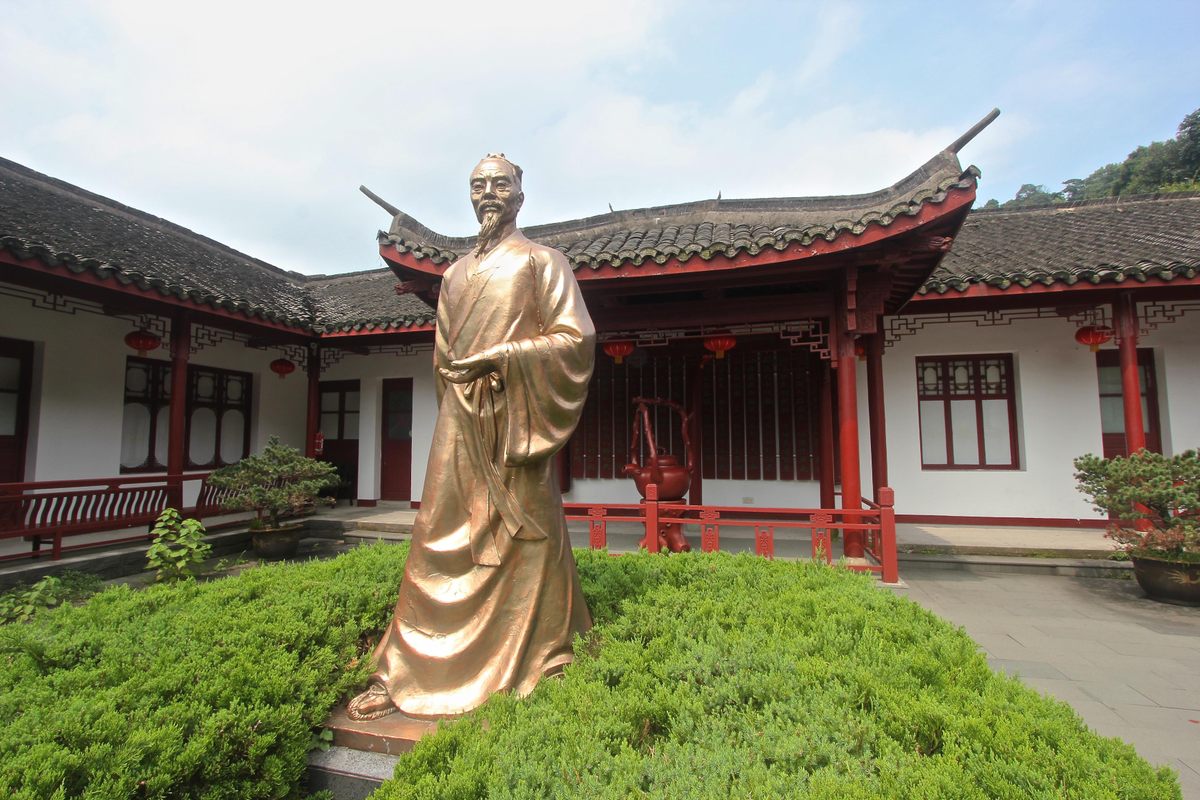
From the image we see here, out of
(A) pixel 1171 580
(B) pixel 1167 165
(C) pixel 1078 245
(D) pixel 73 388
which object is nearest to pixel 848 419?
(A) pixel 1171 580

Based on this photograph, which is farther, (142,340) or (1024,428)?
(1024,428)

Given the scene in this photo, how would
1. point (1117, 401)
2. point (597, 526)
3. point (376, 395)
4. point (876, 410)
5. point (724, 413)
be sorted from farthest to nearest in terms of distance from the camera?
point (376, 395), point (724, 413), point (1117, 401), point (876, 410), point (597, 526)

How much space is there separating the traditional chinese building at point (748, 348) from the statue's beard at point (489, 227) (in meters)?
3.06

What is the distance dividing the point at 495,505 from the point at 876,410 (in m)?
5.94

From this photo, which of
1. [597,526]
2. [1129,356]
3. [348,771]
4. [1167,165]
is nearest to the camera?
[348,771]

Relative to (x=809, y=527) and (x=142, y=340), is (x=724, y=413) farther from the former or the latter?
(x=142, y=340)

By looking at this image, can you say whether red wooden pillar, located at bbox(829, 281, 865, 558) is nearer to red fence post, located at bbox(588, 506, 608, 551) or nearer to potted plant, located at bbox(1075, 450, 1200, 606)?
potted plant, located at bbox(1075, 450, 1200, 606)

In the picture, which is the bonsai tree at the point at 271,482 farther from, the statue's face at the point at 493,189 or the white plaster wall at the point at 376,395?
the statue's face at the point at 493,189

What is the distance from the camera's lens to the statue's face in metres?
2.71

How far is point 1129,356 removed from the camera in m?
6.48

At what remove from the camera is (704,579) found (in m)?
3.80

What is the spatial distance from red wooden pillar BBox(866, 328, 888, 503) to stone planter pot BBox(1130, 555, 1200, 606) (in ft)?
7.70

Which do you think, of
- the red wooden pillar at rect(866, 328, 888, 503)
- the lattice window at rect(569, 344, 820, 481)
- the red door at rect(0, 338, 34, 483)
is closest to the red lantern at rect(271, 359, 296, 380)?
the red door at rect(0, 338, 34, 483)

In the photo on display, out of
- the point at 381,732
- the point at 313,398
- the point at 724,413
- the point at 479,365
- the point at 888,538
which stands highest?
the point at 313,398
